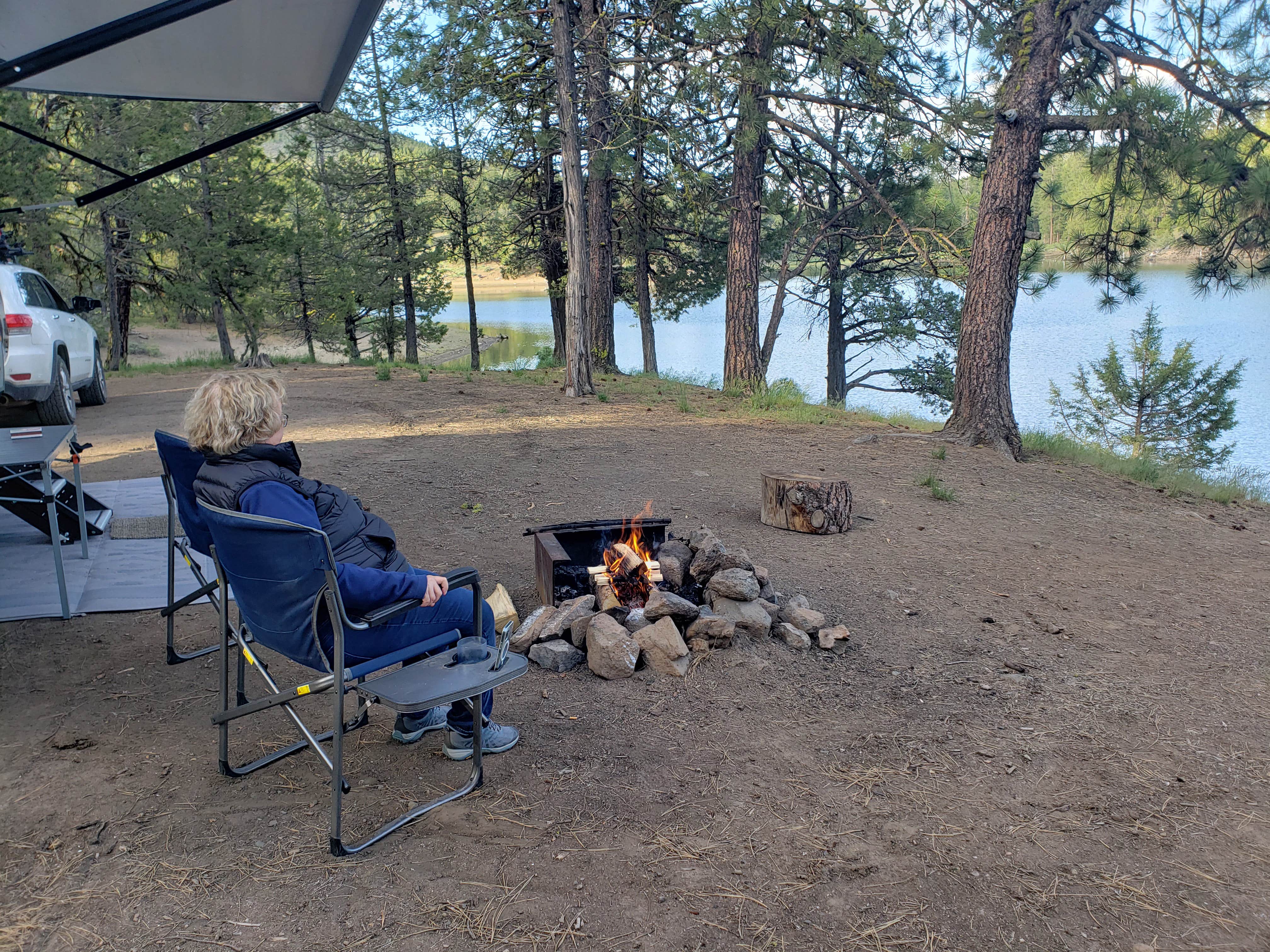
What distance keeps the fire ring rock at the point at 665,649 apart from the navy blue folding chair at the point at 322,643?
1.02 metres

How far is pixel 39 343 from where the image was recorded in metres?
7.70

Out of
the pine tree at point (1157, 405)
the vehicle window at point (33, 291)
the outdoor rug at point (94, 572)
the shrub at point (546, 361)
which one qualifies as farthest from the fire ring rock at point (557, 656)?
the pine tree at point (1157, 405)

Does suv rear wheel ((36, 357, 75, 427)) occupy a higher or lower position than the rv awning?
lower

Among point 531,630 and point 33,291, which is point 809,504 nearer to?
point 531,630

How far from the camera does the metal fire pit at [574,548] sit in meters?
3.99

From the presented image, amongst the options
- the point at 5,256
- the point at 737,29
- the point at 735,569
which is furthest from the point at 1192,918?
the point at 5,256

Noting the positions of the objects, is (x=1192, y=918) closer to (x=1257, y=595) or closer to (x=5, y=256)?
(x=1257, y=595)

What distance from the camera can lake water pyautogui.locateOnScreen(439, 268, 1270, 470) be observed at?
20.3m

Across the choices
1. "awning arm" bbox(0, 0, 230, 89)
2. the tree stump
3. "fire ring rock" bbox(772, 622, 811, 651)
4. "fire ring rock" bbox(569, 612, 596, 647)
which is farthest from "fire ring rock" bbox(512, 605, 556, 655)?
"awning arm" bbox(0, 0, 230, 89)

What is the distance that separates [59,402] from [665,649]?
24.3 feet

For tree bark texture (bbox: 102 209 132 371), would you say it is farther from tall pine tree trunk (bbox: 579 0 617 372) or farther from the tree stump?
the tree stump

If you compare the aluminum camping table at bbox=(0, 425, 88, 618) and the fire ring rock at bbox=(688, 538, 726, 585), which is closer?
the aluminum camping table at bbox=(0, 425, 88, 618)

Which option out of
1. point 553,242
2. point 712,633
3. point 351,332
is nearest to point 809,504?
point 712,633

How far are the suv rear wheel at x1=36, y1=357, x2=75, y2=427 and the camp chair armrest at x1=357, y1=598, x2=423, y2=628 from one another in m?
6.80
